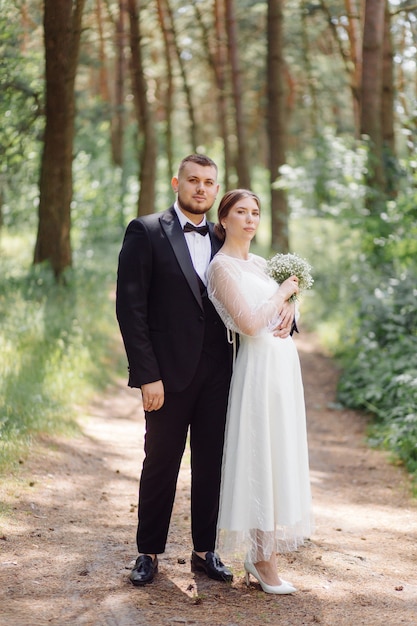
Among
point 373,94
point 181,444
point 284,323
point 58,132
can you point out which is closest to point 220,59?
point 373,94

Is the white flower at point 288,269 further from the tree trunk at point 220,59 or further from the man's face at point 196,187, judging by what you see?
the tree trunk at point 220,59

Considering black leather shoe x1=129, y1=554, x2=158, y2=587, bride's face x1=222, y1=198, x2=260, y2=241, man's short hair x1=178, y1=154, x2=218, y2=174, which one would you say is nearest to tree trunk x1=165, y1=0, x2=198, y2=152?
man's short hair x1=178, y1=154, x2=218, y2=174

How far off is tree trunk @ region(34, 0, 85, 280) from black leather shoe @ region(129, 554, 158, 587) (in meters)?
8.02

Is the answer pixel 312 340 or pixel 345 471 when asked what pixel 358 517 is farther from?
pixel 312 340

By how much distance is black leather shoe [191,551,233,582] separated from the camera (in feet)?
15.8

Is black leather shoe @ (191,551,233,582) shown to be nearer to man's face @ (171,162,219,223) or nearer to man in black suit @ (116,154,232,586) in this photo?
man in black suit @ (116,154,232,586)

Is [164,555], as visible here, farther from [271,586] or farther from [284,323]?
[284,323]

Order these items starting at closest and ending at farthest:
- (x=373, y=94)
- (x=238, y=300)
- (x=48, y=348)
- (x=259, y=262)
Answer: (x=238, y=300) < (x=259, y=262) < (x=48, y=348) < (x=373, y=94)

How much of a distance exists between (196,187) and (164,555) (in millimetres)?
2315

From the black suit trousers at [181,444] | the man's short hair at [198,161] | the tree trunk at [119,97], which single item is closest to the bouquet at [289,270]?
the black suit trousers at [181,444]

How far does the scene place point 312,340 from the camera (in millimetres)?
14836

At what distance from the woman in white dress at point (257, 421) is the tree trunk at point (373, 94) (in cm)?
817

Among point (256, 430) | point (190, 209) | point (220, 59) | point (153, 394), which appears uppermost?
point (220, 59)

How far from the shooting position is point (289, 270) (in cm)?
467
